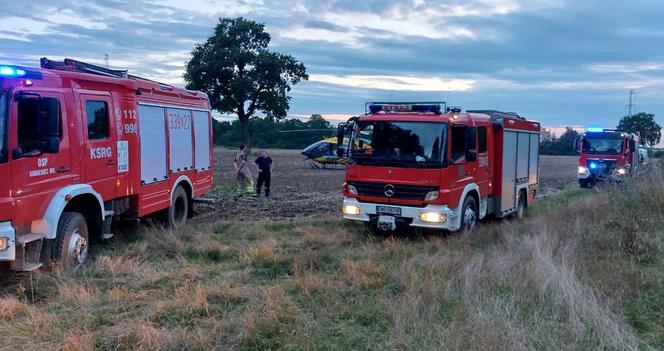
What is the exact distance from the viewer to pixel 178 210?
12.6m

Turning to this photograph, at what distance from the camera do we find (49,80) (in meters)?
7.73

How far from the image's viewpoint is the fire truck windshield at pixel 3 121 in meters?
6.77

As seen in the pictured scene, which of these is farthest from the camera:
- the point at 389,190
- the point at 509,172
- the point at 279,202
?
the point at 279,202

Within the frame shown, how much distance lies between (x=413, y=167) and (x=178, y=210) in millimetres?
5206

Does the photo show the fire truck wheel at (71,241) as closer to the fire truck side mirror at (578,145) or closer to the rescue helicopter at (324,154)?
the fire truck side mirror at (578,145)

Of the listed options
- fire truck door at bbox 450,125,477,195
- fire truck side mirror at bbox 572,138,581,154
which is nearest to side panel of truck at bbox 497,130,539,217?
fire truck door at bbox 450,125,477,195

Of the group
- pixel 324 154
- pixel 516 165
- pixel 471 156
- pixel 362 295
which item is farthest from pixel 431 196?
pixel 324 154

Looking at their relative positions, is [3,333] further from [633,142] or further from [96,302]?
[633,142]

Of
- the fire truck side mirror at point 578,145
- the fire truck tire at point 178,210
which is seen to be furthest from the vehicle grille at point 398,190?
the fire truck side mirror at point 578,145

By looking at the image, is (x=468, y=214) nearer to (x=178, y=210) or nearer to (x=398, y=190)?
(x=398, y=190)

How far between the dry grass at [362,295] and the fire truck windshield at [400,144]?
1.49m

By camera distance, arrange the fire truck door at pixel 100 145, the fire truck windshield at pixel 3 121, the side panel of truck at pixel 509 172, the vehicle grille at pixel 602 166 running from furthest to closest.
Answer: the vehicle grille at pixel 602 166
the side panel of truck at pixel 509 172
the fire truck door at pixel 100 145
the fire truck windshield at pixel 3 121

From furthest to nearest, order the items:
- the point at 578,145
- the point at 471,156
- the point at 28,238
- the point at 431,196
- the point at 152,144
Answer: the point at 578,145 → the point at 471,156 → the point at 152,144 → the point at 431,196 → the point at 28,238

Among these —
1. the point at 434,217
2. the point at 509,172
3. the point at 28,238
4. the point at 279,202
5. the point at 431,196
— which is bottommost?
the point at 279,202
